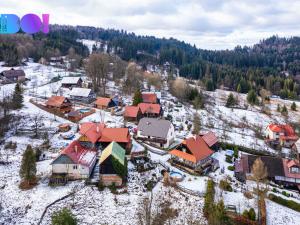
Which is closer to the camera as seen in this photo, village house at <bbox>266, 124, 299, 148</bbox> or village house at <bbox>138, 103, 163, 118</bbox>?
village house at <bbox>266, 124, 299, 148</bbox>

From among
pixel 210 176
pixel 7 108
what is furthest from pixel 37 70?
pixel 210 176

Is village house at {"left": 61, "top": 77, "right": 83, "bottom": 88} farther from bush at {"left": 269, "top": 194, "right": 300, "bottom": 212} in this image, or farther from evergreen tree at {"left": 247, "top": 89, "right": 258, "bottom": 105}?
bush at {"left": 269, "top": 194, "right": 300, "bottom": 212}

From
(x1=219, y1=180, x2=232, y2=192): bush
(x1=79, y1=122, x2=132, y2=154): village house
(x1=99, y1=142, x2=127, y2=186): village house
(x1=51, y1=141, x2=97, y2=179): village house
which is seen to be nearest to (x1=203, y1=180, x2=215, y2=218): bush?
(x1=219, y1=180, x2=232, y2=192): bush

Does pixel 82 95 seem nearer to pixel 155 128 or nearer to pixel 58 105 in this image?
pixel 58 105

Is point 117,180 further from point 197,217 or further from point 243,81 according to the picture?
point 243,81

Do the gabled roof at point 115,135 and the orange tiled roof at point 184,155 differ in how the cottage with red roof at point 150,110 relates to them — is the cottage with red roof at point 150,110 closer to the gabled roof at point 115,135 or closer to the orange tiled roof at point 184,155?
the gabled roof at point 115,135

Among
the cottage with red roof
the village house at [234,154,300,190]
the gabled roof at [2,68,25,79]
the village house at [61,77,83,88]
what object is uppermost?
the gabled roof at [2,68,25,79]

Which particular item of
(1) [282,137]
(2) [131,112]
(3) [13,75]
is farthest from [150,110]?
(3) [13,75]
